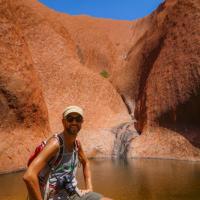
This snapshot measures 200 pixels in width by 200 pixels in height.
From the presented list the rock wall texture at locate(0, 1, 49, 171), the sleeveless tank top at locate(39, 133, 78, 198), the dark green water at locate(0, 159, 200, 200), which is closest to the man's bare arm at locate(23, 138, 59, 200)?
the sleeveless tank top at locate(39, 133, 78, 198)

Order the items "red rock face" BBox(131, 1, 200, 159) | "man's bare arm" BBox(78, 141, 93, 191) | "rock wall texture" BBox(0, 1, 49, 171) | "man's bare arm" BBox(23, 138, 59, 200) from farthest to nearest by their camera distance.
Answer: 1. "red rock face" BBox(131, 1, 200, 159)
2. "rock wall texture" BBox(0, 1, 49, 171)
3. "man's bare arm" BBox(78, 141, 93, 191)
4. "man's bare arm" BBox(23, 138, 59, 200)

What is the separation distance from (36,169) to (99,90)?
28.4 meters

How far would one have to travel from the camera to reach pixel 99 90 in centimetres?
3141

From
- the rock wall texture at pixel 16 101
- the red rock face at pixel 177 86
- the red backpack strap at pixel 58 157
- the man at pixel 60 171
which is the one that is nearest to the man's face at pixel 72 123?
the man at pixel 60 171

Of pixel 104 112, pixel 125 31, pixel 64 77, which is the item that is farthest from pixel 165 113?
pixel 125 31

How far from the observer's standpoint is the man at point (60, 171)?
3.03 metres

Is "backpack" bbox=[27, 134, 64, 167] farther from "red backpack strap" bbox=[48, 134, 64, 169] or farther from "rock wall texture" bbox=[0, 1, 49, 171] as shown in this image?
"rock wall texture" bbox=[0, 1, 49, 171]

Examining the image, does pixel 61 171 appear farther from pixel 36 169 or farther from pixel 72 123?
pixel 72 123

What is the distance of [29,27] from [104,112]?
895cm

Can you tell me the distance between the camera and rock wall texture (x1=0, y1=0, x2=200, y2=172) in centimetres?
1856

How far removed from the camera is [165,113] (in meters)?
23.0

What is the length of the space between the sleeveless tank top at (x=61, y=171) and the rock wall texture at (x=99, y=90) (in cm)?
1345

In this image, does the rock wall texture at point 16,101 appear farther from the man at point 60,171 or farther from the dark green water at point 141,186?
the man at point 60,171

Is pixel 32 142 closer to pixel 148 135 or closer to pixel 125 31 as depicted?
pixel 148 135
